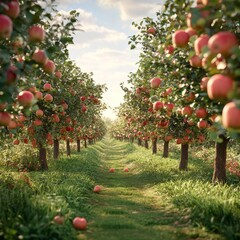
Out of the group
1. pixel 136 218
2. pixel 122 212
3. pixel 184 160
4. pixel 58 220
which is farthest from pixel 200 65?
pixel 184 160

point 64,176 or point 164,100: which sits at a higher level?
point 164,100

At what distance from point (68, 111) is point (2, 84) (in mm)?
12101

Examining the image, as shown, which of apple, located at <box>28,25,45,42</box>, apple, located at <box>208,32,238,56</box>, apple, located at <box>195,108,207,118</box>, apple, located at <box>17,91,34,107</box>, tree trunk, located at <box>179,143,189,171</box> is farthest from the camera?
tree trunk, located at <box>179,143,189,171</box>

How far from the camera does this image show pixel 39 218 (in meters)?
6.89

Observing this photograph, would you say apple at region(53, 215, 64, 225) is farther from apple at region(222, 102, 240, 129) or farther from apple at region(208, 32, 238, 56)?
apple at region(208, 32, 238, 56)

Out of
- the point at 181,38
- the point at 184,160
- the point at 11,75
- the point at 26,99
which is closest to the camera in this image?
the point at 11,75

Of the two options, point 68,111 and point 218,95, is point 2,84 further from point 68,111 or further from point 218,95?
point 68,111

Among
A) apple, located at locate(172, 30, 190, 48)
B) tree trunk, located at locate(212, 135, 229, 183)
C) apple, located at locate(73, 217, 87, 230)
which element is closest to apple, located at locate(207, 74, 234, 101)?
apple, located at locate(172, 30, 190, 48)

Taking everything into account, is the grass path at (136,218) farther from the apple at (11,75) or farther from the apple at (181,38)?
the apple at (181,38)

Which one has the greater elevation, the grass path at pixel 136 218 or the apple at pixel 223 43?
the apple at pixel 223 43

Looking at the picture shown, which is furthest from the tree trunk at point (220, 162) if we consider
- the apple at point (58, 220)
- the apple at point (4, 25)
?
the apple at point (4, 25)

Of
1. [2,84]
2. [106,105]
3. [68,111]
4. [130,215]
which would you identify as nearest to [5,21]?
[2,84]

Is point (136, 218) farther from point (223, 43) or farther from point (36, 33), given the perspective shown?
point (223, 43)

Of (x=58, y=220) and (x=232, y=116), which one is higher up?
(x=232, y=116)
